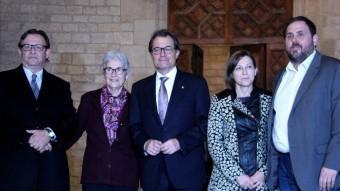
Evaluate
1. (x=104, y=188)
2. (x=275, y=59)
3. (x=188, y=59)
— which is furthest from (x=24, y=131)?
(x=275, y=59)

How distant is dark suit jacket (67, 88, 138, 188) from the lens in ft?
10.7

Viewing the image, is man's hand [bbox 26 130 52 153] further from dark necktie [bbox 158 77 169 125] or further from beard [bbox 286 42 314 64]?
beard [bbox 286 42 314 64]

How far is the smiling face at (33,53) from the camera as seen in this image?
3271 millimetres

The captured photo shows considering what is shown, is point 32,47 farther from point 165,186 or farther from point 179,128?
point 165,186

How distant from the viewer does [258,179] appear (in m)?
3.09

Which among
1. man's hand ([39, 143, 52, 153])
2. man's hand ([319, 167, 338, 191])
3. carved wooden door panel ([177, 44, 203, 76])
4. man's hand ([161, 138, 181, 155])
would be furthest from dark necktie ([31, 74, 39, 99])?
carved wooden door panel ([177, 44, 203, 76])

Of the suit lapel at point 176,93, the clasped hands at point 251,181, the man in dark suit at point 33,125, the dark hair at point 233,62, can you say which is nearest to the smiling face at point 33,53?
the man in dark suit at point 33,125

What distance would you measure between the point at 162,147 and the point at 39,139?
0.80 metres

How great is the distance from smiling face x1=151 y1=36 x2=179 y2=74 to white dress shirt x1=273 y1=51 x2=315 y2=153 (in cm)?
74

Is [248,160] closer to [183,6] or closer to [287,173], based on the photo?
[287,173]

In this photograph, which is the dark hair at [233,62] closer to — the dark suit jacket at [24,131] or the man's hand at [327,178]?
the man's hand at [327,178]

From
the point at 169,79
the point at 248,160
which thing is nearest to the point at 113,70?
the point at 169,79

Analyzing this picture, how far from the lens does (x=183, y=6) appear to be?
646 centimetres

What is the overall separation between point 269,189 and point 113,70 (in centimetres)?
130
